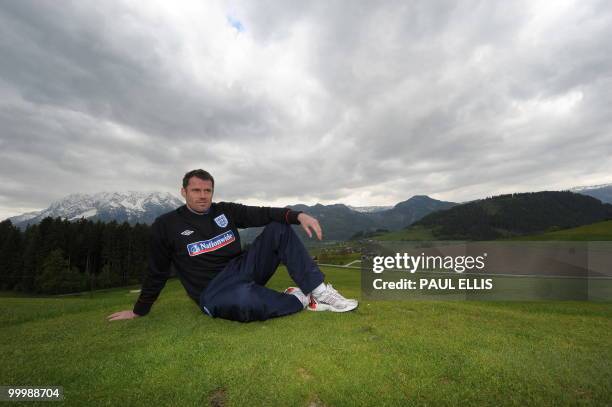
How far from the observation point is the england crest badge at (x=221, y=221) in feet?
19.6

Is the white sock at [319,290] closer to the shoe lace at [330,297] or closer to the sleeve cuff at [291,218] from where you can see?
the shoe lace at [330,297]

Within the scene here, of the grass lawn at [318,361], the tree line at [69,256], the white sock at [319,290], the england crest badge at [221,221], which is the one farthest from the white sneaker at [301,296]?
the tree line at [69,256]

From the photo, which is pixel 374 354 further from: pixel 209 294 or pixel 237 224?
pixel 237 224

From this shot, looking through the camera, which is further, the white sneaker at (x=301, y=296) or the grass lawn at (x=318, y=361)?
the white sneaker at (x=301, y=296)

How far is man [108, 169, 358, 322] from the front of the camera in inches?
213

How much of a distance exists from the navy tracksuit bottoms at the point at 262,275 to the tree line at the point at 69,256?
69.5 m

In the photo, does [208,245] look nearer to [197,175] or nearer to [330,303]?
[197,175]

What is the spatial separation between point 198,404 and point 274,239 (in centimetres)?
318

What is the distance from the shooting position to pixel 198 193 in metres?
5.77

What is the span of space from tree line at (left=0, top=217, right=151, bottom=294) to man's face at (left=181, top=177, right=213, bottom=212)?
227ft

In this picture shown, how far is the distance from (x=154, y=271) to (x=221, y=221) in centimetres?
164

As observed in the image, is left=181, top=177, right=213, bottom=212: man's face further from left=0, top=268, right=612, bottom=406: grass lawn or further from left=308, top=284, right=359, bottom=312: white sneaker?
left=308, top=284, right=359, bottom=312: white sneaker

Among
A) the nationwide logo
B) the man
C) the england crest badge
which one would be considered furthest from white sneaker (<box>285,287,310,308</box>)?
the england crest badge

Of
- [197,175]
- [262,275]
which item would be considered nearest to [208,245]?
A: [262,275]
